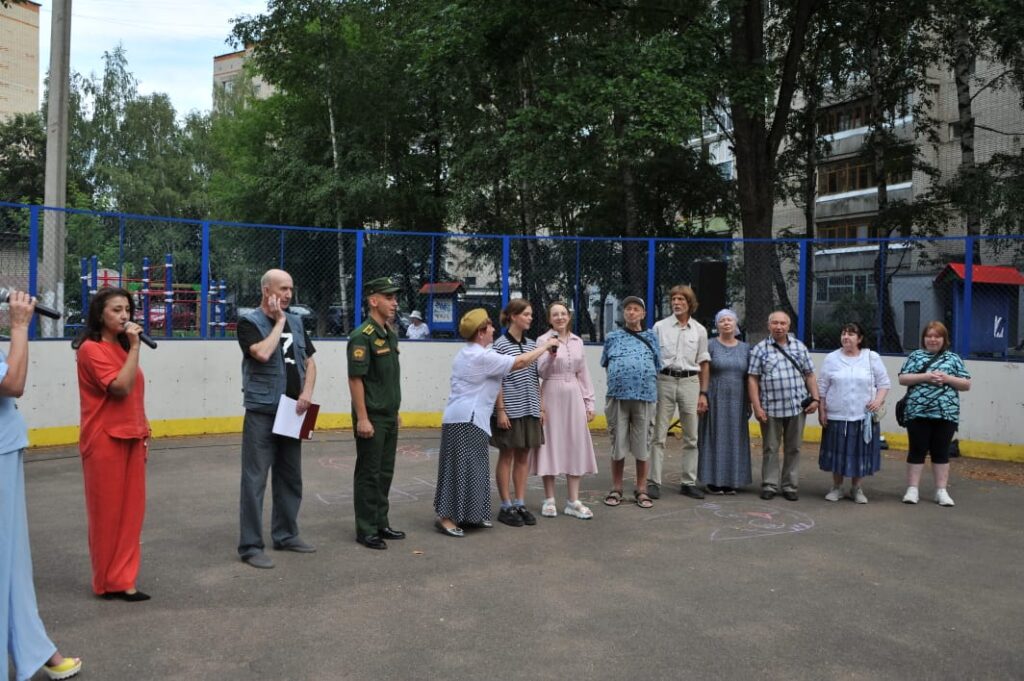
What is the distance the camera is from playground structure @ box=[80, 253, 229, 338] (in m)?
12.1

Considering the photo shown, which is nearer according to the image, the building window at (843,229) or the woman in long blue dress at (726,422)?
the woman in long blue dress at (726,422)

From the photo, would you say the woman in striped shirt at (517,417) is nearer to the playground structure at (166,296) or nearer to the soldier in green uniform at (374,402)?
the soldier in green uniform at (374,402)

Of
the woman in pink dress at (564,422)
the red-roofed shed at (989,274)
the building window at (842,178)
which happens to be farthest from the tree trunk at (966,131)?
the woman in pink dress at (564,422)

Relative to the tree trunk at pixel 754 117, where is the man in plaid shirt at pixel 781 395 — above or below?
below

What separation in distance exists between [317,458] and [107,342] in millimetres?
5492

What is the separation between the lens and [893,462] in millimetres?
Answer: 10758

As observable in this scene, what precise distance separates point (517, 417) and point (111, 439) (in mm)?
3086

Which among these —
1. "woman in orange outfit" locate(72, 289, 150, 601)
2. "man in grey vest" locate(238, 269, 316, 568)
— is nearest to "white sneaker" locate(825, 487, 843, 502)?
"man in grey vest" locate(238, 269, 316, 568)

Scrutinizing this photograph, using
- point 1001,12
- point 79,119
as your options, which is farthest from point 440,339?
point 79,119

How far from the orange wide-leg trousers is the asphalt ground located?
0.19m

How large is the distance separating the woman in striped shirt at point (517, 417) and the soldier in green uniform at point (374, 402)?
98 cm

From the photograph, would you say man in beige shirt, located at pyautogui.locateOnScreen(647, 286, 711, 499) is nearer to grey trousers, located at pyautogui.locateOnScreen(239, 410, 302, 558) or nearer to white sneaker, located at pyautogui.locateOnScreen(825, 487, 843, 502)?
white sneaker, located at pyautogui.locateOnScreen(825, 487, 843, 502)

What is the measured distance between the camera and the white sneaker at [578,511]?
288 inches

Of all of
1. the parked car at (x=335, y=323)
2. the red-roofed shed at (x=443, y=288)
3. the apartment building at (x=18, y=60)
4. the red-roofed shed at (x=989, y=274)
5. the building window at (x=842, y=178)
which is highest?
the apartment building at (x=18, y=60)
